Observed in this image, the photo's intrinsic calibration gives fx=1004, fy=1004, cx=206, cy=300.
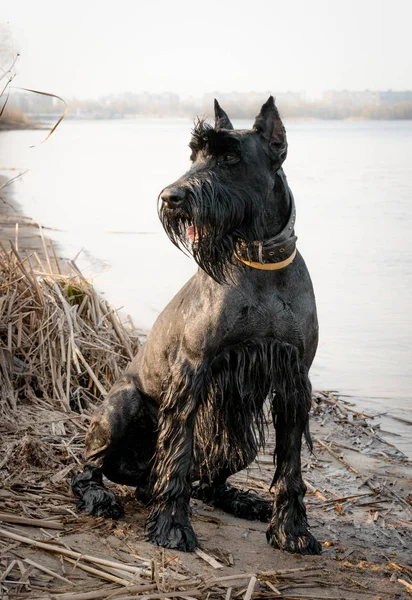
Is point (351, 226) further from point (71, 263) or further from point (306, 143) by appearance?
point (306, 143)

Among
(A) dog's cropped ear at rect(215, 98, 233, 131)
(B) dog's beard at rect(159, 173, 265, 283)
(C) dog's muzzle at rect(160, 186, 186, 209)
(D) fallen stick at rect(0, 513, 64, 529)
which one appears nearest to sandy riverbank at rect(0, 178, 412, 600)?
(D) fallen stick at rect(0, 513, 64, 529)

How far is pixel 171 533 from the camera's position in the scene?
465 centimetres

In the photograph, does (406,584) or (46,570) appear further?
(406,584)

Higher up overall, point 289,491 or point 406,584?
point 289,491

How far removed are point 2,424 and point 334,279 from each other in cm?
620

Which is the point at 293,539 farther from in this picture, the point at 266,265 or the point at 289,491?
the point at 266,265

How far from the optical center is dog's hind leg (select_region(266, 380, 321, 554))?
4777 millimetres

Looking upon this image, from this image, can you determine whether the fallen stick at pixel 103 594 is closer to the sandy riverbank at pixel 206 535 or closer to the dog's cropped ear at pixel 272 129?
the sandy riverbank at pixel 206 535

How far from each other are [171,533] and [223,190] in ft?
5.28

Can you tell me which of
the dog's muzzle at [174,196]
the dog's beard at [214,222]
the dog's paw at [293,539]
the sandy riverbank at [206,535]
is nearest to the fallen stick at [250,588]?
the sandy riverbank at [206,535]

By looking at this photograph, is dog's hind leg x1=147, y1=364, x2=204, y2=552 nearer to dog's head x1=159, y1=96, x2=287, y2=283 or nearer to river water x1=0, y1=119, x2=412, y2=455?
dog's head x1=159, y1=96, x2=287, y2=283

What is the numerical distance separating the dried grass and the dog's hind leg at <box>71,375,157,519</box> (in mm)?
1287

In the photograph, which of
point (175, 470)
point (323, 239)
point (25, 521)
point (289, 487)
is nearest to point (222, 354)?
point (175, 470)

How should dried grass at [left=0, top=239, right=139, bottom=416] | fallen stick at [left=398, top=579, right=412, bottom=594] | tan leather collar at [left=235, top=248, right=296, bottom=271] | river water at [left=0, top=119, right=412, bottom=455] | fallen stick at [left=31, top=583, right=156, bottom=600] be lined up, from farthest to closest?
river water at [left=0, top=119, right=412, bottom=455] → dried grass at [left=0, top=239, right=139, bottom=416] → tan leather collar at [left=235, top=248, right=296, bottom=271] → fallen stick at [left=398, top=579, right=412, bottom=594] → fallen stick at [left=31, top=583, right=156, bottom=600]
